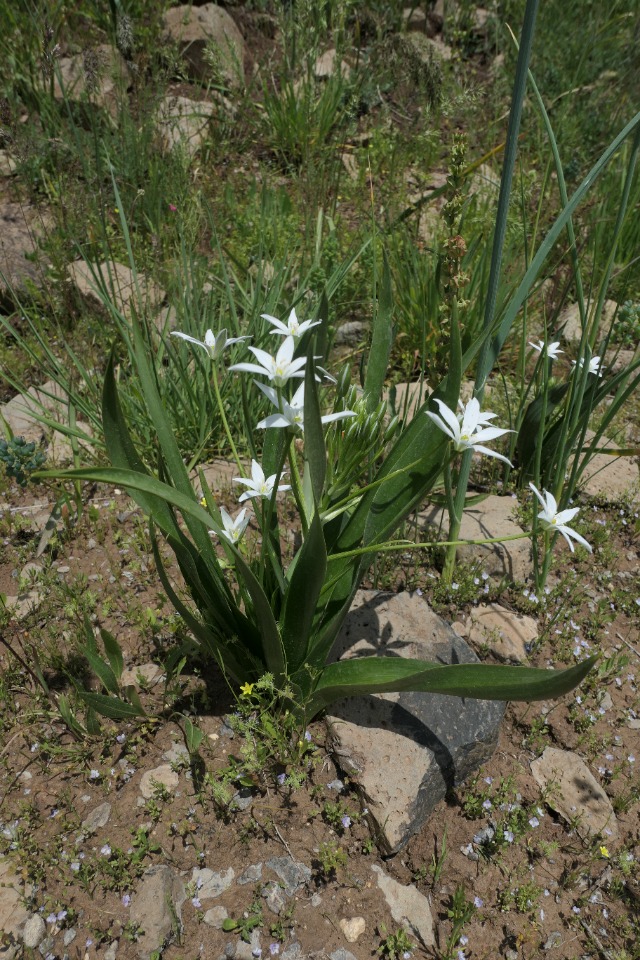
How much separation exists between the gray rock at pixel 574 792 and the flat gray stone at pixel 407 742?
0.16 metres

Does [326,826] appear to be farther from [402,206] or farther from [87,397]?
[402,206]

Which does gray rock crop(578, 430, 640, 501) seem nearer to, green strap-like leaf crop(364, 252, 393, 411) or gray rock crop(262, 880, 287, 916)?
green strap-like leaf crop(364, 252, 393, 411)

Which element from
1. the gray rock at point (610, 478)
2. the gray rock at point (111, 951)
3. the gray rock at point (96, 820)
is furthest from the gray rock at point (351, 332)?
the gray rock at point (111, 951)

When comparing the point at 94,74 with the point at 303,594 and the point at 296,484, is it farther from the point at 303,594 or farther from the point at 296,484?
the point at 303,594

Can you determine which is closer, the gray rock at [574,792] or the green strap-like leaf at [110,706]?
the green strap-like leaf at [110,706]

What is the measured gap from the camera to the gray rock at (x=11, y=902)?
131 cm

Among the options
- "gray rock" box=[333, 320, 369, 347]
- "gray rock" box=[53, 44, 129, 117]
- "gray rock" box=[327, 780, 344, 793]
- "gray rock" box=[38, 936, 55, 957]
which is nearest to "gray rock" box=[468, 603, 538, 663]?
"gray rock" box=[327, 780, 344, 793]

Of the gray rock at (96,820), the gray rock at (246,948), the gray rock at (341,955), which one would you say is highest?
the gray rock at (96,820)

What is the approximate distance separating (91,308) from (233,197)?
123cm

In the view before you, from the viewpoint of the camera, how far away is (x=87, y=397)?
8.47 ft

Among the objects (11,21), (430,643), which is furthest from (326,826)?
(11,21)

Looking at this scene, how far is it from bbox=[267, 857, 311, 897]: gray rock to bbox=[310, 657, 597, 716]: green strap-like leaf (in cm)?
32

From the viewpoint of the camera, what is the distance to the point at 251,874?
1404mm

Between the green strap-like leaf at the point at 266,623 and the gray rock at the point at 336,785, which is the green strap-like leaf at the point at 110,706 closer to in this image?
the green strap-like leaf at the point at 266,623
